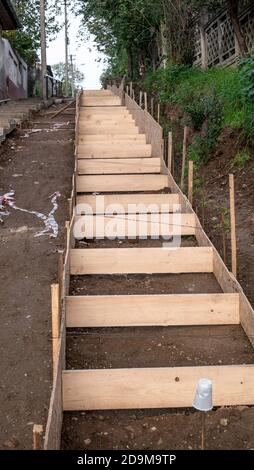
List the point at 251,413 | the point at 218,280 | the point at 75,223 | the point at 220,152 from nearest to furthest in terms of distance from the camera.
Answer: the point at 251,413
the point at 218,280
the point at 75,223
the point at 220,152

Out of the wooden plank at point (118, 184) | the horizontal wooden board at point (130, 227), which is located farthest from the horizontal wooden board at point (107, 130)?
the horizontal wooden board at point (130, 227)

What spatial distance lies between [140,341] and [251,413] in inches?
49.2

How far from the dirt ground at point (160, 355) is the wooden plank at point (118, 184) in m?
2.02

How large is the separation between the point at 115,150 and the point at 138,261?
17.3 feet

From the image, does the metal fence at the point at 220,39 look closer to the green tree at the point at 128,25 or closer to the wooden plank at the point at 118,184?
the green tree at the point at 128,25

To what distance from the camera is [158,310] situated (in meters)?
4.63

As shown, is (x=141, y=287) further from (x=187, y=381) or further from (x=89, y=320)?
(x=187, y=381)

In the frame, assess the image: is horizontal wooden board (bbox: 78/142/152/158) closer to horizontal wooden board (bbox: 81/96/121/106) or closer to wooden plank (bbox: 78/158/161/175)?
wooden plank (bbox: 78/158/161/175)

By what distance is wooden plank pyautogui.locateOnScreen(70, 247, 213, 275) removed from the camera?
566 cm

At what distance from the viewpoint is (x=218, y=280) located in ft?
17.6

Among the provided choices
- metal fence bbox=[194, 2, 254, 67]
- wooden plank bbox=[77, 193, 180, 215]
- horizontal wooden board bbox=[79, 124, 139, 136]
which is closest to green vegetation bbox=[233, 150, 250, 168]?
wooden plank bbox=[77, 193, 180, 215]

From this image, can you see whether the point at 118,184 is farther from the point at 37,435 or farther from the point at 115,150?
the point at 37,435

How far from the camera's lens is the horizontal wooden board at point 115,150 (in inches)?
409
